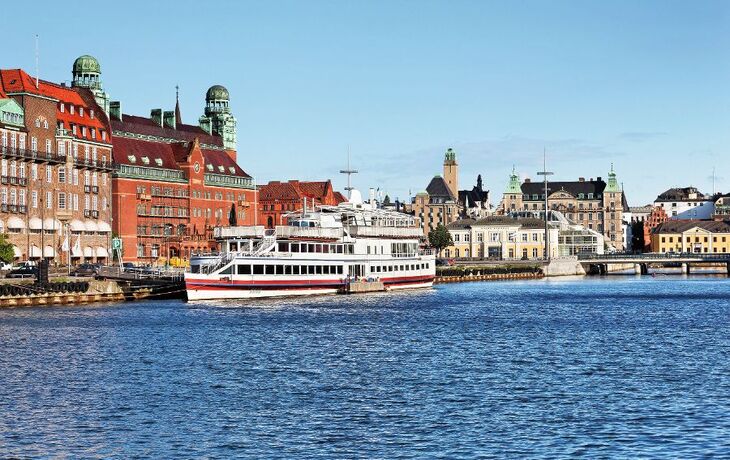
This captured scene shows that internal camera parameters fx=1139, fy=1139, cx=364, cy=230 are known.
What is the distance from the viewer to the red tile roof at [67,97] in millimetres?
147000

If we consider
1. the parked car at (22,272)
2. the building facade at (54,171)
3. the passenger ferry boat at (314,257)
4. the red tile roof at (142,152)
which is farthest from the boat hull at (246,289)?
the red tile roof at (142,152)

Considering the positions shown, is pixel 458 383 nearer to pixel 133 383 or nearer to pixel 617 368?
pixel 617 368

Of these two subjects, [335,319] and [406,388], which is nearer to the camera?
[406,388]

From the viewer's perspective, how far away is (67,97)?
162m

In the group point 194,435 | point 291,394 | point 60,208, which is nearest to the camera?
point 194,435

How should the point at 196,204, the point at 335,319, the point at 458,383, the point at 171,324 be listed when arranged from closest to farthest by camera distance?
the point at 458,383 → the point at 171,324 → the point at 335,319 → the point at 196,204

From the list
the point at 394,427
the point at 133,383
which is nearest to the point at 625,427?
the point at 394,427

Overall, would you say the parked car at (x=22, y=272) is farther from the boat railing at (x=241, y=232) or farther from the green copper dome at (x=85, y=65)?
the green copper dome at (x=85, y=65)

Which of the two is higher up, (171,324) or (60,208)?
(60,208)

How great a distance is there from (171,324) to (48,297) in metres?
25.3

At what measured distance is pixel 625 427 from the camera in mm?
44000

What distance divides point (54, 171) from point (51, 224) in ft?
24.0

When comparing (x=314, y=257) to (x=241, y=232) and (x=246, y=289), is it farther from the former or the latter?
(x=246, y=289)

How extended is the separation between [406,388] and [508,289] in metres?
112
